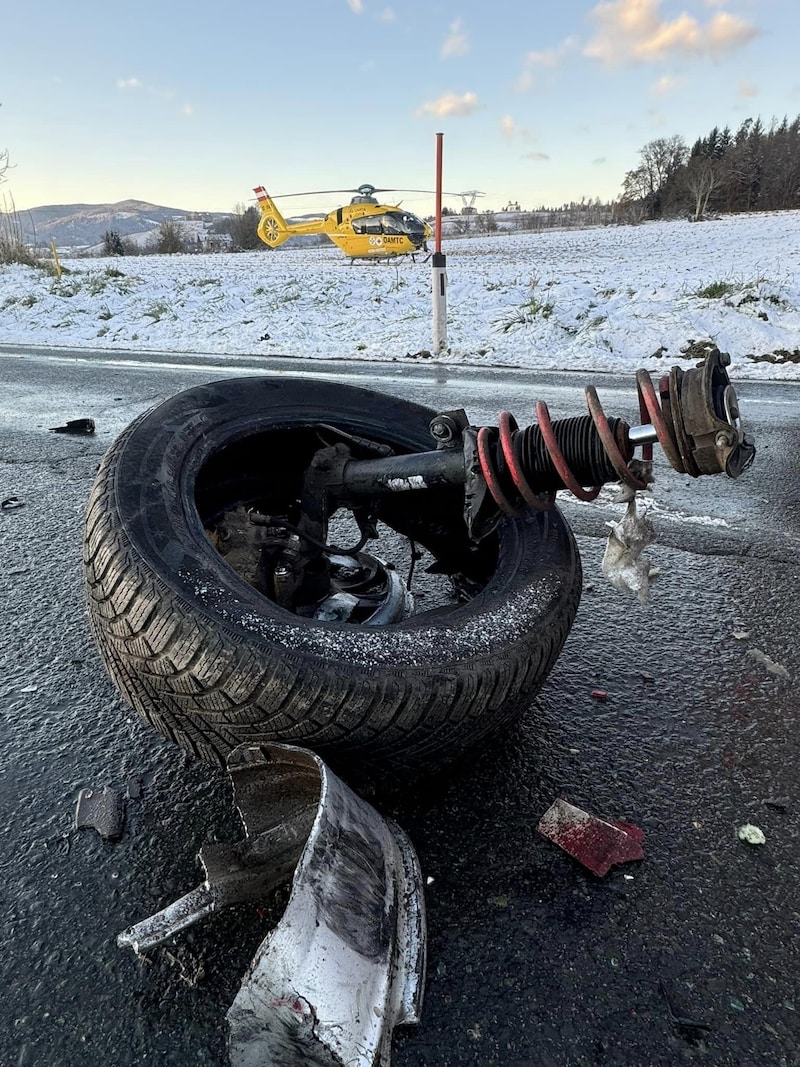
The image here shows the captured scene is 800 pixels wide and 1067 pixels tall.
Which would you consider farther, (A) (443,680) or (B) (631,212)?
(B) (631,212)

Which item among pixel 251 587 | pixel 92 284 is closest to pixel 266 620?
pixel 251 587

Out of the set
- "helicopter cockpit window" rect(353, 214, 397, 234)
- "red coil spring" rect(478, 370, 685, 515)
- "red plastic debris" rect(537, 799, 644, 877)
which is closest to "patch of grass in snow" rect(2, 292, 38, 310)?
"helicopter cockpit window" rect(353, 214, 397, 234)

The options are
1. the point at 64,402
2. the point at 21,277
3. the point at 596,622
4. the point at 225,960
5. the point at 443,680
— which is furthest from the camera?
the point at 21,277

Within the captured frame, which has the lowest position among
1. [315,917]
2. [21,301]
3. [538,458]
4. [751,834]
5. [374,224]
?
[751,834]

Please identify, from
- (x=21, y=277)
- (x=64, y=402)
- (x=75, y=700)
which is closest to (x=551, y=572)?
(x=75, y=700)

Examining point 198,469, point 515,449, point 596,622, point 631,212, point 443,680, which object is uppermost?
point 631,212

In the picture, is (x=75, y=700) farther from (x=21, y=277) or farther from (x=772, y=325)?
(x=21, y=277)

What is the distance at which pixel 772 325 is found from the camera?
339 inches

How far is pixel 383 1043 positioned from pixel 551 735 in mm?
960

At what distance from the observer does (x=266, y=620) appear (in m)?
1.55

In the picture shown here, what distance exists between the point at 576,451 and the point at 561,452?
0.11 ft

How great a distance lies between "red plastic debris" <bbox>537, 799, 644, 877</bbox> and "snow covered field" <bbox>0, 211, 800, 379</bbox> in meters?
6.54

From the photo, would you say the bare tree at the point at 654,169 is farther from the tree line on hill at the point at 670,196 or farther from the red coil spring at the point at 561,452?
the red coil spring at the point at 561,452

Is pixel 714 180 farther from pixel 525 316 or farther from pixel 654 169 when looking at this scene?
pixel 525 316
